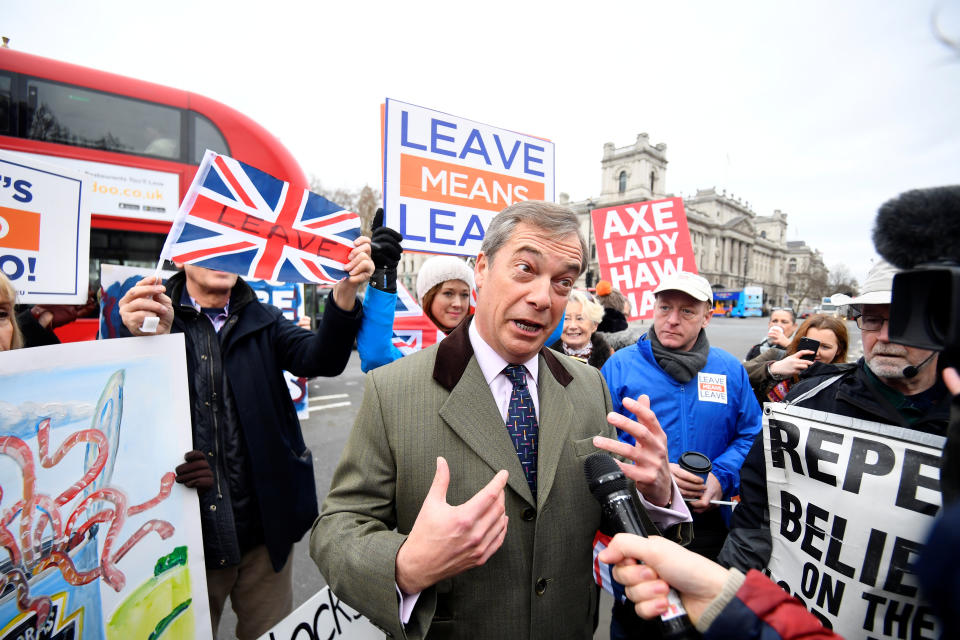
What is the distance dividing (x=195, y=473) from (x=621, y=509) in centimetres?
168

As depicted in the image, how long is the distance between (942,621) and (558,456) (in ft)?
3.11

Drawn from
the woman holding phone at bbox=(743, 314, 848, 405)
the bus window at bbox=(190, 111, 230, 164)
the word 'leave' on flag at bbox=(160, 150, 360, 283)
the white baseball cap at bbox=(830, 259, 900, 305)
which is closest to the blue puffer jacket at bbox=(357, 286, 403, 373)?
the word 'leave' on flag at bbox=(160, 150, 360, 283)

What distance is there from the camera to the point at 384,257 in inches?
90.0

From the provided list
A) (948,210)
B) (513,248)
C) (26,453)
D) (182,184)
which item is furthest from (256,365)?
(182,184)

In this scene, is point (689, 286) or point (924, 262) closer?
point (924, 262)

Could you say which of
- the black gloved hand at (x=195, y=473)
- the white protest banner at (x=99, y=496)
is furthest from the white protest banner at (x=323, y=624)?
the black gloved hand at (x=195, y=473)

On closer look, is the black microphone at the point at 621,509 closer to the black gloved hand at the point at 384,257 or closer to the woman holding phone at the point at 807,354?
Result: the black gloved hand at the point at 384,257

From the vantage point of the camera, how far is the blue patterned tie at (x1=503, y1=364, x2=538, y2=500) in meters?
1.43

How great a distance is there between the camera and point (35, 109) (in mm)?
5359

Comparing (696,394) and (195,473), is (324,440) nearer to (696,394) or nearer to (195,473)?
(195,473)

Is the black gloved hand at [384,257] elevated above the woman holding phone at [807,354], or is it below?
above

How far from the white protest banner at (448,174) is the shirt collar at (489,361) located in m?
1.62

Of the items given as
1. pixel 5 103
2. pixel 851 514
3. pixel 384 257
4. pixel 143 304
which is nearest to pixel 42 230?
pixel 143 304

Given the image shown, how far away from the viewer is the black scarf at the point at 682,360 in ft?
8.49
